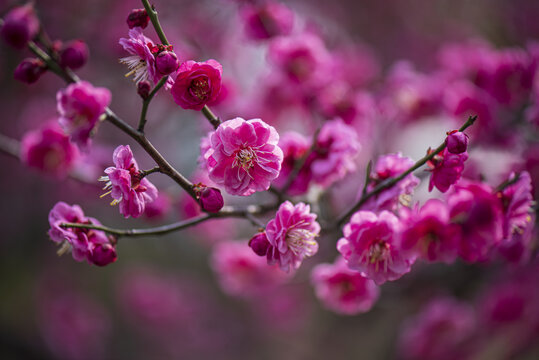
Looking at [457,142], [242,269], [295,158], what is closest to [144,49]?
[295,158]

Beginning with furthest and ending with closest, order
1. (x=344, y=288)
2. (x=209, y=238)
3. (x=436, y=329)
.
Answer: (x=209, y=238)
(x=436, y=329)
(x=344, y=288)

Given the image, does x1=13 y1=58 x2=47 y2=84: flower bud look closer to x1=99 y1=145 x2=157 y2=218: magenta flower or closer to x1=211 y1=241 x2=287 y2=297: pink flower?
x1=99 y1=145 x2=157 y2=218: magenta flower

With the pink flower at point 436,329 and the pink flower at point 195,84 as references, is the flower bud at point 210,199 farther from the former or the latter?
the pink flower at point 436,329

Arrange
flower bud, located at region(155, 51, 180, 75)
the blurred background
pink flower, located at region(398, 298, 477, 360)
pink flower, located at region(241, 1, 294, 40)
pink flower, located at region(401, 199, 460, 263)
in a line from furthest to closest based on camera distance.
A: the blurred background, pink flower, located at region(398, 298, 477, 360), pink flower, located at region(241, 1, 294, 40), pink flower, located at region(401, 199, 460, 263), flower bud, located at region(155, 51, 180, 75)

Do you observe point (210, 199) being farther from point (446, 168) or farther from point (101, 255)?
point (446, 168)

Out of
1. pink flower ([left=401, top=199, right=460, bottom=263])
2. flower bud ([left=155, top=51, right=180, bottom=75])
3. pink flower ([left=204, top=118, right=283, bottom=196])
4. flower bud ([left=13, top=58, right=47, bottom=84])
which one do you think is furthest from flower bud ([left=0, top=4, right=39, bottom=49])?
pink flower ([left=401, top=199, right=460, bottom=263])

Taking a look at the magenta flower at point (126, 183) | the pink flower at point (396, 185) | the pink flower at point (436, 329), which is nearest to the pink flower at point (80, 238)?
the magenta flower at point (126, 183)
